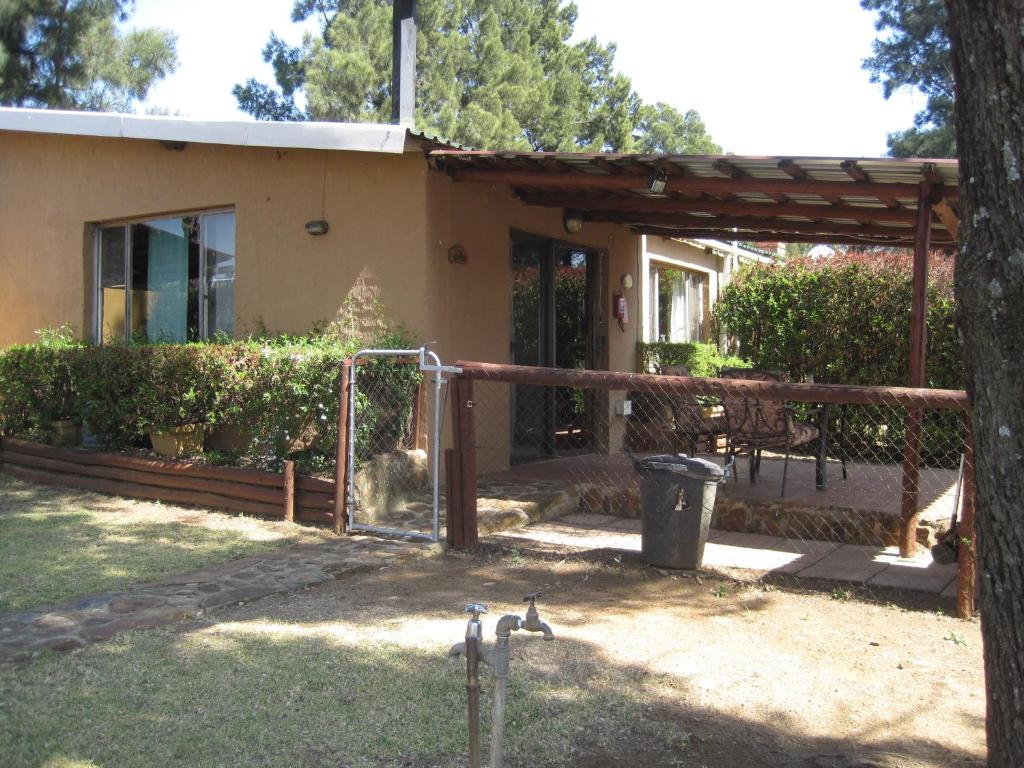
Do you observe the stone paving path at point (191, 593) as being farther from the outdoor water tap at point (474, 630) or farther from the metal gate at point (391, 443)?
the outdoor water tap at point (474, 630)

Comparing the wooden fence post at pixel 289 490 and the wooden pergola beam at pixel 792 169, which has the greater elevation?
the wooden pergola beam at pixel 792 169

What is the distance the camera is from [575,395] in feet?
32.9

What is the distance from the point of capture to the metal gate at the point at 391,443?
21.1ft

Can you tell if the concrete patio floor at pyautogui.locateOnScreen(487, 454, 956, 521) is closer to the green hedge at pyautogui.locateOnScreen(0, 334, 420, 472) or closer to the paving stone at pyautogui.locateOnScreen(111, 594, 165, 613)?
the green hedge at pyautogui.locateOnScreen(0, 334, 420, 472)

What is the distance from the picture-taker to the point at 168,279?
941 cm

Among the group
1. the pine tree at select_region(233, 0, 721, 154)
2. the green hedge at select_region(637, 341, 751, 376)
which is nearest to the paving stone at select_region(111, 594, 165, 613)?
the green hedge at select_region(637, 341, 751, 376)

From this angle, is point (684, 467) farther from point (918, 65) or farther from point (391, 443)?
point (918, 65)

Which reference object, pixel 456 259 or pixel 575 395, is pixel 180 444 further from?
pixel 575 395

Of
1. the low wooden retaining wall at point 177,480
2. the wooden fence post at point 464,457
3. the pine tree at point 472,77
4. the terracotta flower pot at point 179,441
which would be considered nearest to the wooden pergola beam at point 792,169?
the wooden fence post at point 464,457

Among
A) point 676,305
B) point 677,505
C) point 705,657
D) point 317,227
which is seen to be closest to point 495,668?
point 705,657

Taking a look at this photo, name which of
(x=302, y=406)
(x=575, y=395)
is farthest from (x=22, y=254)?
(x=575, y=395)

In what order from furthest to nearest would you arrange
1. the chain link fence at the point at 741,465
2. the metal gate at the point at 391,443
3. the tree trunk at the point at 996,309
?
1. the metal gate at the point at 391,443
2. the chain link fence at the point at 741,465
3. the tree trunk at the point at 996,309

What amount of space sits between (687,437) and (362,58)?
16.9 meters

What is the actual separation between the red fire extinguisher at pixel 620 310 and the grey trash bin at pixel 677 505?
5.01 metres
